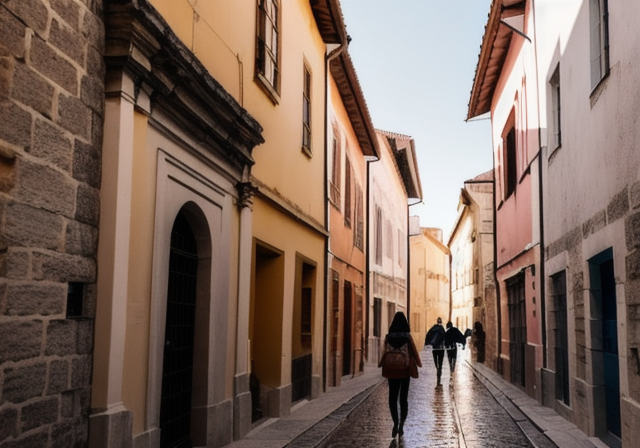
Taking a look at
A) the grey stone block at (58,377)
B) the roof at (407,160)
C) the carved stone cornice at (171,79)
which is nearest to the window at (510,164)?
the carved stone cornice at (171,79)

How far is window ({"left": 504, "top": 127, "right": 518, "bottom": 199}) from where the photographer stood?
18734 millimetres

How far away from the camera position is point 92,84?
20.0 ft

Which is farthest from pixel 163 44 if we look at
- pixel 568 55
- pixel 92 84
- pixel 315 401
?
pixel 315 401

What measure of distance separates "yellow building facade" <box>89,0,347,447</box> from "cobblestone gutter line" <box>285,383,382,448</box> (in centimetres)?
72

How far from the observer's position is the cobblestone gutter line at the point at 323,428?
10.1 m

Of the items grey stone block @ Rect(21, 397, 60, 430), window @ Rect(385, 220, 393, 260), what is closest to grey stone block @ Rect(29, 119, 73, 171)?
grey stone block @ Rect(21, 397, 60, 430)

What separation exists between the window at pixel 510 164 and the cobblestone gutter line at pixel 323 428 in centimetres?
638

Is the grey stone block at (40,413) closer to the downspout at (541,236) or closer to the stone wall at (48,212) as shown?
the stone wall at (48,212)

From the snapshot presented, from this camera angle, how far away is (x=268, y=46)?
476 inches

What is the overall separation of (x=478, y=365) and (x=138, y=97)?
22.6 m

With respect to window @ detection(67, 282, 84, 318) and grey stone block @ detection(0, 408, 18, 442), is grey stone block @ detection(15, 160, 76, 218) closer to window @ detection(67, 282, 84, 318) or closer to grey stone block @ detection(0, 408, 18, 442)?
window @ detection(67, 282, 84, 318)

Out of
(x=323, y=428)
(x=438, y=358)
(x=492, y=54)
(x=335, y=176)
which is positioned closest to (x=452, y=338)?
(x=438, y=358)

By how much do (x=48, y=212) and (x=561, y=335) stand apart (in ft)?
32.3

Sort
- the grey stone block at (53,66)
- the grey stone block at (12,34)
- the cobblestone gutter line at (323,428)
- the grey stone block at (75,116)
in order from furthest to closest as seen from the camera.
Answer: the cobblestone gutter line at (323,428), the grey stone block at (75,116), the grey stone block at (53,66), the grey stone block at (12,34)
